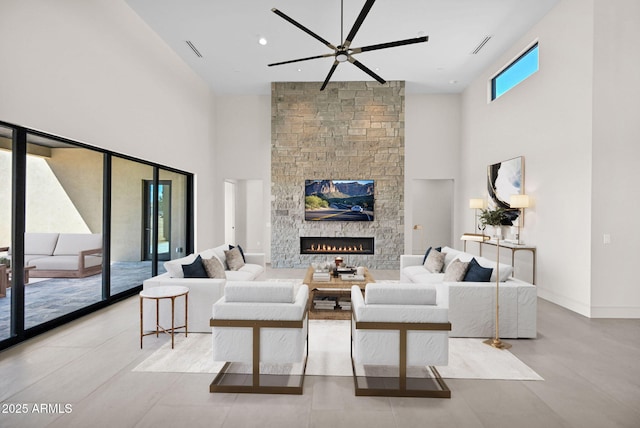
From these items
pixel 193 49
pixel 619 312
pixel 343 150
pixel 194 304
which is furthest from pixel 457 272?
pixel 193 49

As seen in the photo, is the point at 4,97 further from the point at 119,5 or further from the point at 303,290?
the point at 303,290

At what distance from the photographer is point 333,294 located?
491 centimetres

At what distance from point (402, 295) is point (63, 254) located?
4313mm

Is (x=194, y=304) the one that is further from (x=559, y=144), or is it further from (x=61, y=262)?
(x=559, y=144)

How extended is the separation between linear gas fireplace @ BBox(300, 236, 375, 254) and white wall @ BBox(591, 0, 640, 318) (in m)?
4.57

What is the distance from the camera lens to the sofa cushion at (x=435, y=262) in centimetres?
522

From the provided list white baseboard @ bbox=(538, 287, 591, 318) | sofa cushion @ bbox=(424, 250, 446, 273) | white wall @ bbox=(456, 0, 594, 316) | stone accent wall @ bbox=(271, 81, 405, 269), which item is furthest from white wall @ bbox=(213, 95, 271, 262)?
white baseboard @ bbox=(538, 287, 591, 318)

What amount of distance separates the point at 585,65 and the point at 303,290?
4.76 meters

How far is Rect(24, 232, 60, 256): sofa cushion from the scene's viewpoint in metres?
3.60

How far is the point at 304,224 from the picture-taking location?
27.0 feet

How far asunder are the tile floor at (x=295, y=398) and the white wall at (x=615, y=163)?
1.30 metres

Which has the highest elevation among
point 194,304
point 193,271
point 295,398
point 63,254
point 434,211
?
point 434,211

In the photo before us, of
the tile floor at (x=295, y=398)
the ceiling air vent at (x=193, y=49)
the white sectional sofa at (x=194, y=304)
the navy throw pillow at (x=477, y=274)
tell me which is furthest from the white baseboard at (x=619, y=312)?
the ceiling air vent at (x=193, y=49)

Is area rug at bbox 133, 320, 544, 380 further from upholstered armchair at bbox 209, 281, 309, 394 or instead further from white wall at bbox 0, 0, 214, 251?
white wall at bbox 0, 0, 214, 251
